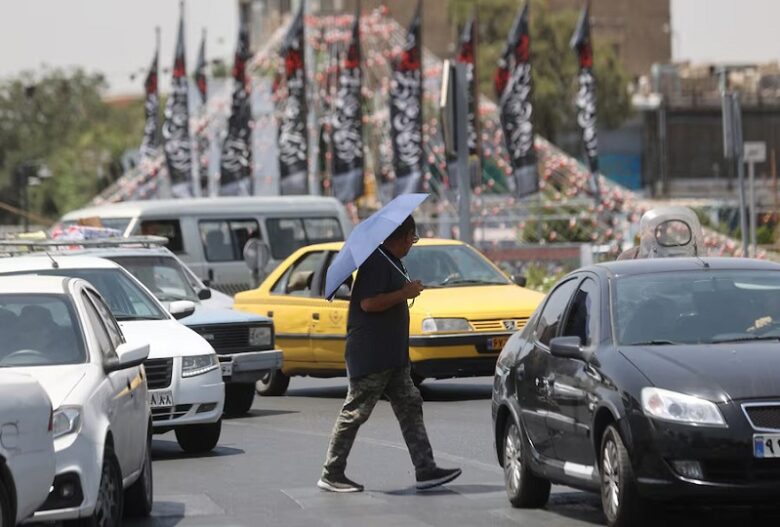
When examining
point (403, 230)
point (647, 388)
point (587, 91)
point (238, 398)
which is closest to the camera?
point (647, 388)

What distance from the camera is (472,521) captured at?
1067 cm

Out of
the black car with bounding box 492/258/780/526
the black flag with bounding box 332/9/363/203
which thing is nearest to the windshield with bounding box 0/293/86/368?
the black car with bounding box 492/258/780/526

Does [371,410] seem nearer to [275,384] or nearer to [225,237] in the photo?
[275,384]

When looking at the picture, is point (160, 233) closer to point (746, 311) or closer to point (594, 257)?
point (594, 257)

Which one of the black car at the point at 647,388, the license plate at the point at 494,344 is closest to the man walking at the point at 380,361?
the black car at the point at 647,388

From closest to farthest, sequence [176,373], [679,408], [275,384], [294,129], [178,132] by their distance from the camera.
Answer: [679,408], [176,373], [275,384], [294,129], [178,132]

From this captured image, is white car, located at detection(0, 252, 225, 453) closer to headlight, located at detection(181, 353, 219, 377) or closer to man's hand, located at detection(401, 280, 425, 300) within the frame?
headlight, located at detection(181, 353, 219, 377)

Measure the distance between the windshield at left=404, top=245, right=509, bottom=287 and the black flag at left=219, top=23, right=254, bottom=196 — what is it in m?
27.9

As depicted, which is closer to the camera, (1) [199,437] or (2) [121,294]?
(1) [199,437]

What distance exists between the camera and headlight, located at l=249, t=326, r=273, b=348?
18.0 m

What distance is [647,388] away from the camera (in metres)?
9.31

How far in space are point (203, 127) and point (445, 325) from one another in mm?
46681

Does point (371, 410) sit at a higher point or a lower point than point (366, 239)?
lower

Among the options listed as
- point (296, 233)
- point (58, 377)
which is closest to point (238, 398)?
point (58, 377)
